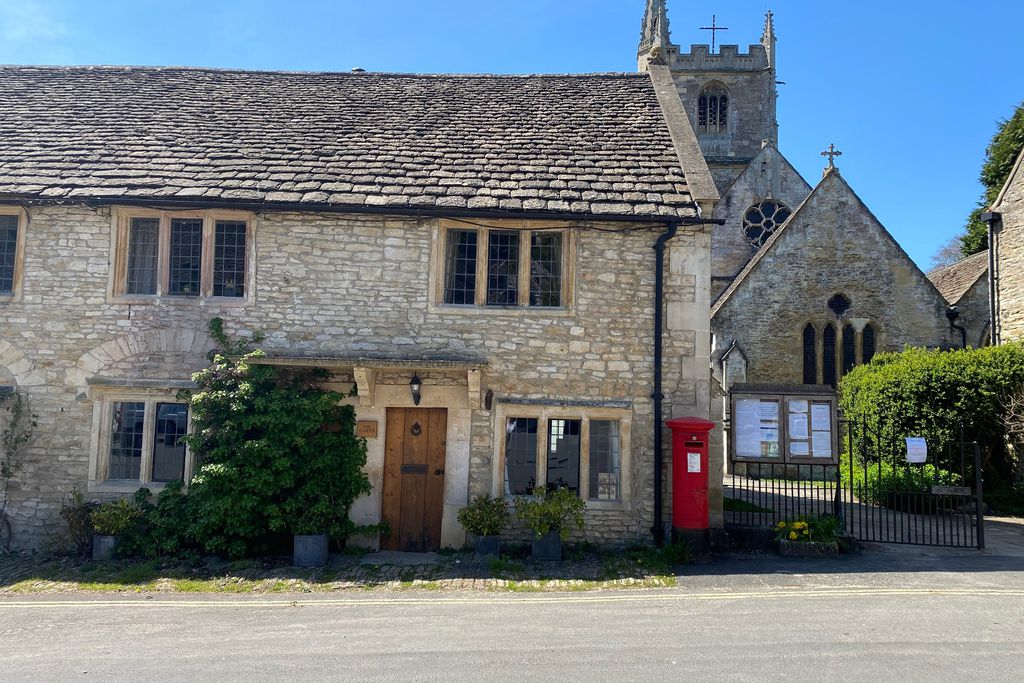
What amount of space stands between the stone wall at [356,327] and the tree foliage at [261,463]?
0.76 m

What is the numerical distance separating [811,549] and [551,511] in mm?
3731

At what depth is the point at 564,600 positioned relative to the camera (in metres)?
6.96

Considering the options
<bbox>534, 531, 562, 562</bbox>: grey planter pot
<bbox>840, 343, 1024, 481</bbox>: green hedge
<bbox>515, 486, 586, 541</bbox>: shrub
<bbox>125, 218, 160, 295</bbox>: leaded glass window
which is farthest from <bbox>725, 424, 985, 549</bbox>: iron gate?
<bbox>125, 218, 160, 295</bbox>: leaded glass window

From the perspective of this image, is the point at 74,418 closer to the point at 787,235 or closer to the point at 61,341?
the point at 61,341

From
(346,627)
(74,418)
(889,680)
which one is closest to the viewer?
(889,680)

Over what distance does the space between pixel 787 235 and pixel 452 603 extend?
1595 cm

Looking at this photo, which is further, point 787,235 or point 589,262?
point 787,235

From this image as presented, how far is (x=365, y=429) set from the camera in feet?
29.2

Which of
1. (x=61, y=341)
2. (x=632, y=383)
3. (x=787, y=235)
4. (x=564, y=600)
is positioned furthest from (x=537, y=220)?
(x=787, y=235)

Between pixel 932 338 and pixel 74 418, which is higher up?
pixel 932 338

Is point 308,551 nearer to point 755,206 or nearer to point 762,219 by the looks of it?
point 762,219

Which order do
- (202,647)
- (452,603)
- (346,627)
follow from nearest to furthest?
(202,647) < (346,627) < (452,603)

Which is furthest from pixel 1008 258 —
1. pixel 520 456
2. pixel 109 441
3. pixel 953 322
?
pixel 109 441


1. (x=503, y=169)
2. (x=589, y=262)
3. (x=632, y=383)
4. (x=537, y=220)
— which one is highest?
(x=503, y=169)
